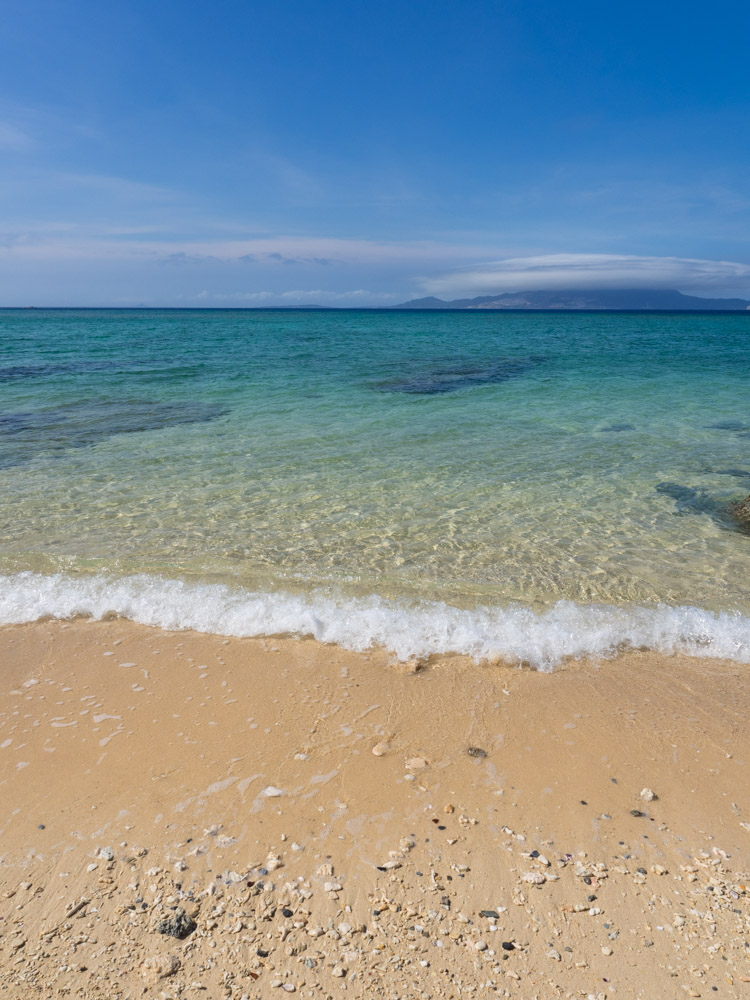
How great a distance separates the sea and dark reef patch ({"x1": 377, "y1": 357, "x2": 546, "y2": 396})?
1.99 metres

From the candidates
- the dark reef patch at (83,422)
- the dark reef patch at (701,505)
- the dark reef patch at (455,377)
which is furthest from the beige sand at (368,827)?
the dark reef patch at (455,377)

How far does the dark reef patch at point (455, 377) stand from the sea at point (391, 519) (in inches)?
78.4

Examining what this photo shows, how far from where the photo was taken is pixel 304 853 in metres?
2.96

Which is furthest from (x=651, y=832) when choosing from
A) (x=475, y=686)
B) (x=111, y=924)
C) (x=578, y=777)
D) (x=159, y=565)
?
(x=159, y=565)

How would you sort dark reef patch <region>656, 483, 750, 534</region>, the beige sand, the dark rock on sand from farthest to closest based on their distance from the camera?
dark reef patch <region>656, 483, 750, 534</region> → the dark rock on sand → the beige sand

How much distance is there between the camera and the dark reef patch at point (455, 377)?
19188 mm

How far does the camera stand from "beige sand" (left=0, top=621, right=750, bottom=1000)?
242 cm

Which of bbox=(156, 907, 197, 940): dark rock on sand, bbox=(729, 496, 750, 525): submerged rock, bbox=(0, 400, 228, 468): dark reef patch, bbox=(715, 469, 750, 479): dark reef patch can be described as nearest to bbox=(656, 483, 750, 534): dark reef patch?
bbox=(729, 496, 750, 525): submerged rock

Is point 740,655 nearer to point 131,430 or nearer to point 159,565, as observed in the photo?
point 159,565

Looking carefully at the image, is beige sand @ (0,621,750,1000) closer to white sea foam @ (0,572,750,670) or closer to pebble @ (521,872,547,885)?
pebble @ (521,872,547,885)

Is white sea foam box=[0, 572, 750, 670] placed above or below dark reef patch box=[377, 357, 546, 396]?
below

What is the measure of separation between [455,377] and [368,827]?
20.5 metres

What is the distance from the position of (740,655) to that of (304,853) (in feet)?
13.3

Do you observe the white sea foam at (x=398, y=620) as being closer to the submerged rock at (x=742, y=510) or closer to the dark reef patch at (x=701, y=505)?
the dark reef patch at (x=701, y=505)
